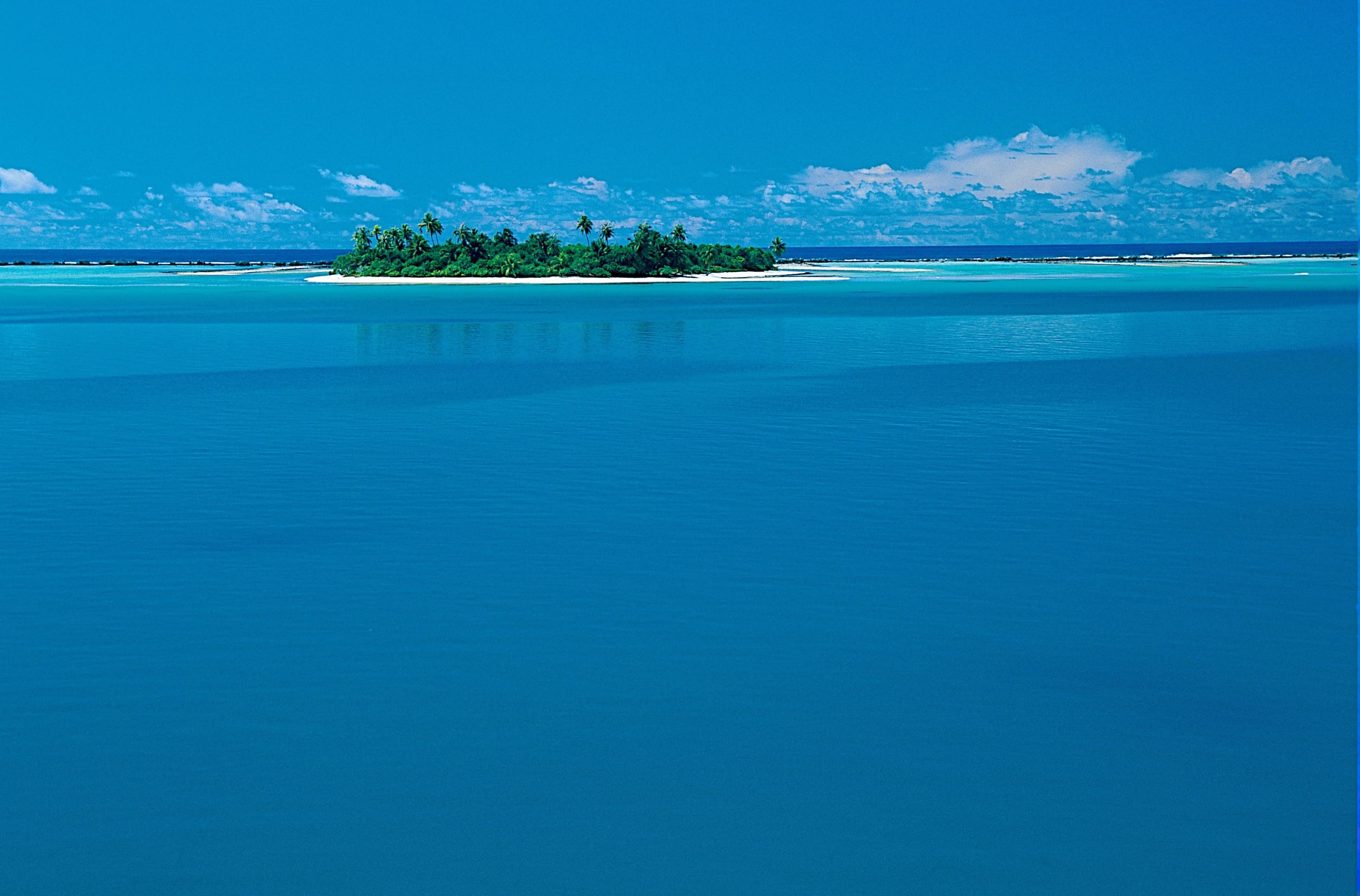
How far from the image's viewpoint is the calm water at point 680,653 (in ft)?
48.5

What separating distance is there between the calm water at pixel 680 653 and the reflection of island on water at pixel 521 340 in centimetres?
2796

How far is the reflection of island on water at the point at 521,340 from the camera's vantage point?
78.0 m

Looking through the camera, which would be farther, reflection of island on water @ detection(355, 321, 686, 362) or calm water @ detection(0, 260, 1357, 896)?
reflection of island on water @ detection(355, 321, 686, 362)

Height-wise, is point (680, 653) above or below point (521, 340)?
above

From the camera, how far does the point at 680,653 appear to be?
2108cm

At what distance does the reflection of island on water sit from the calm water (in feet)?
91.7

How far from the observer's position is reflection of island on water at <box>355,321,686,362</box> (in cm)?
7800

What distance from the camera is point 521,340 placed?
294 feet

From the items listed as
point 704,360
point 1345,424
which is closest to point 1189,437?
point 1345,424

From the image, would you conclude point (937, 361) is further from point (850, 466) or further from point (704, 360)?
point (850, 466)

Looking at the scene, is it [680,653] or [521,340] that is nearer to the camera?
[680,653]

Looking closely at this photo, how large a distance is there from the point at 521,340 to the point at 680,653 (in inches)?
2756

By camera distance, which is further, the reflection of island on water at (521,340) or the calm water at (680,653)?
the reflection of island on water at (521,340)

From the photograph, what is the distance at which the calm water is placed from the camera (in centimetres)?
1477
